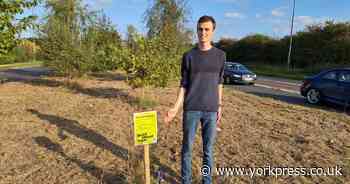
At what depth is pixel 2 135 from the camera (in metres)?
5.71

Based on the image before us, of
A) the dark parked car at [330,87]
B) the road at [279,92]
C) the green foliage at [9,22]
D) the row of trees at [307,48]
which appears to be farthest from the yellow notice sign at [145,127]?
the row of trees at [307,48]

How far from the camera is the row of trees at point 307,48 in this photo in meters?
26.8

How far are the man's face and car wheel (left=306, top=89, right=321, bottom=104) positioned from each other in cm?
887

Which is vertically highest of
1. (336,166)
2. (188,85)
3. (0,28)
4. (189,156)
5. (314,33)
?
(314,33)

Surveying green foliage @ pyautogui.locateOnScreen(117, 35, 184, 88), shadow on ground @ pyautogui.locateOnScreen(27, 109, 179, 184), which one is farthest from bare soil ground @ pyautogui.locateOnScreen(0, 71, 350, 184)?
green foliage @ pyautogui.locateOnScreen(117, 35, 184, 88)

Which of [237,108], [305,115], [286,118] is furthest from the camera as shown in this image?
[237,108]

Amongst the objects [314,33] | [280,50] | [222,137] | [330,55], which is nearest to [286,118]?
[222,137]

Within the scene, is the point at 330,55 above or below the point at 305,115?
above

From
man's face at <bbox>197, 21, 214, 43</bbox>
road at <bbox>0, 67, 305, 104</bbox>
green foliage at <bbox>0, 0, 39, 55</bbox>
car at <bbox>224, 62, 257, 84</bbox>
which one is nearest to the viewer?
man's face at <bbox>197, 21, 214, 43</bbox>

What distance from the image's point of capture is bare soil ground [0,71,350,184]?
13.1 feet

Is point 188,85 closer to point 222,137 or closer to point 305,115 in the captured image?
point 222,137

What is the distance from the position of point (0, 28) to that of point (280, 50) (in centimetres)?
3240

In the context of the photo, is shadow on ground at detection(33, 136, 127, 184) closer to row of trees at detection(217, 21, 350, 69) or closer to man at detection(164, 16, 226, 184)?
man at detection(164, 16, 226, 184)

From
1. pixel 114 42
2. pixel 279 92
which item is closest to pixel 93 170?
pixel 114 42
